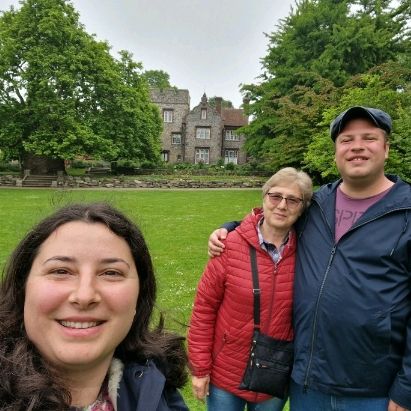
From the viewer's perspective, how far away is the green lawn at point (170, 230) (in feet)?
7.62

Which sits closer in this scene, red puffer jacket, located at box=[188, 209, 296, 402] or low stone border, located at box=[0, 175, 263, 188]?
red puffer jacket, located at box=[188, 209, 296, 402]

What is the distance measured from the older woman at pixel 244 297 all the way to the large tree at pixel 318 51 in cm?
2009

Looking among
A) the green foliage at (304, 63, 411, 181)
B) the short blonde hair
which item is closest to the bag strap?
the short blonde hair

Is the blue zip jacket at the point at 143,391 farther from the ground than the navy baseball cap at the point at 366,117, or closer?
closer

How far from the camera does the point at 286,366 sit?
2266 millimetres

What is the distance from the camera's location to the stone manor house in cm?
4938

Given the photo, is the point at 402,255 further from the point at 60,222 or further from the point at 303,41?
the point at 303,41

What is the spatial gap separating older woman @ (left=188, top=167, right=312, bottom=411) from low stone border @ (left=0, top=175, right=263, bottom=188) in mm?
25771

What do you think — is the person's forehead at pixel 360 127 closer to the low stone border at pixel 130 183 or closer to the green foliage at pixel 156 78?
the low stone border at pixel 130 183

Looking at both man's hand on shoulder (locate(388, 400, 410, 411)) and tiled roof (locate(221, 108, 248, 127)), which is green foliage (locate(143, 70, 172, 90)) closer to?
tiled roof (locate(221, 108, 248, 127))

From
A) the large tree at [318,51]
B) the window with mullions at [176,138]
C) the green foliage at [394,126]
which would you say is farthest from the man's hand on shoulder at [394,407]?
the window with mullions at [176,138]

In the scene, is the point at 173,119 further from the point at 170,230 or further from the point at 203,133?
the point at 170,230

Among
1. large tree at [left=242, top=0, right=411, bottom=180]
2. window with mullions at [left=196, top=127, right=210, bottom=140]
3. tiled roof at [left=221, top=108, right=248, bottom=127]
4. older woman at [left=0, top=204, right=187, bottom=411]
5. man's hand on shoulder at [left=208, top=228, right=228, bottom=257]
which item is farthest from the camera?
tiled roof at [left=221, top=108, right=248, bottom=127]

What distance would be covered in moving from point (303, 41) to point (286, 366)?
29.3 metres
